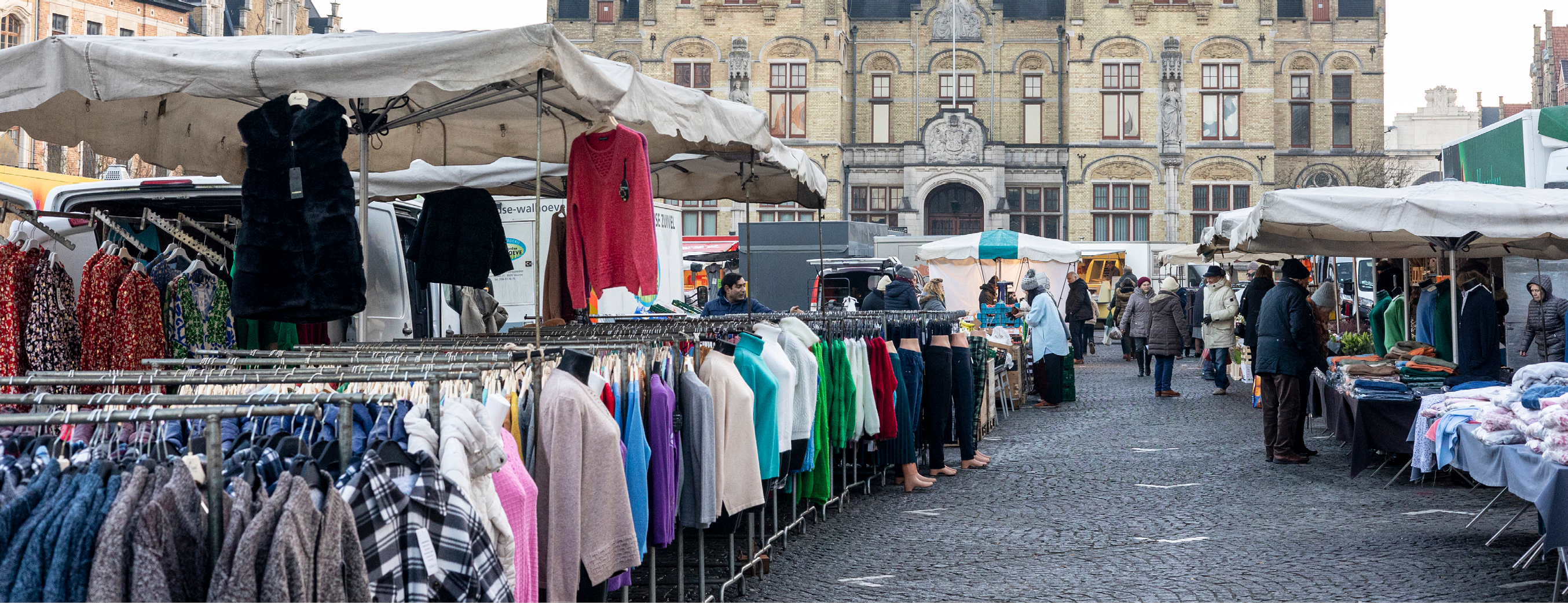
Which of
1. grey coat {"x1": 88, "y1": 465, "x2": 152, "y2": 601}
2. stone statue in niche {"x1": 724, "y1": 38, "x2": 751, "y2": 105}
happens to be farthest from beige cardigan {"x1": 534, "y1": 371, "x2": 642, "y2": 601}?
stone statue in niche {"x1": 724, "y1": 38, "x2": 751, "y2": 105}

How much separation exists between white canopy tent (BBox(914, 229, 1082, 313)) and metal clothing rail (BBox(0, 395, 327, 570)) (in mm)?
16701

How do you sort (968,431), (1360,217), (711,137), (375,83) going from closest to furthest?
1. (375,83)
2. (711,137)
3. (1360,217)
4. (968,431)

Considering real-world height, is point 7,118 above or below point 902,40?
below

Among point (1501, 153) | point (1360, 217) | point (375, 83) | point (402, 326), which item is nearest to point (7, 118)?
point (375, 83)

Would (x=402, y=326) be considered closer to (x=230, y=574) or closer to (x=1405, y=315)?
(x=230, y=574)

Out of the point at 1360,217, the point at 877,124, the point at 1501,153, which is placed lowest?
the point at 1360,217

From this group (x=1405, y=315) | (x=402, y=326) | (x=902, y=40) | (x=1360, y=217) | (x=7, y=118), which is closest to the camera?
(x=7, y=118)

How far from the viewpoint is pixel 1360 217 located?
27.8 feet

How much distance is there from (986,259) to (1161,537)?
12.5 metres

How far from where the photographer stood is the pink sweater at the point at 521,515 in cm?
327

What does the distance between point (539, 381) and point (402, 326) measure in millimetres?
3736

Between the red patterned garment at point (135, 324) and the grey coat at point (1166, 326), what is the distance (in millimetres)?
12248

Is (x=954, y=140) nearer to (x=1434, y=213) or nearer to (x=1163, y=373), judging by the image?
(x=1163, y=373)

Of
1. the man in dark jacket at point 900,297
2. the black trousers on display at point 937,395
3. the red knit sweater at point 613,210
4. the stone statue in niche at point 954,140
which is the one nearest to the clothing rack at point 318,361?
the red knit sweater at point 613,210
